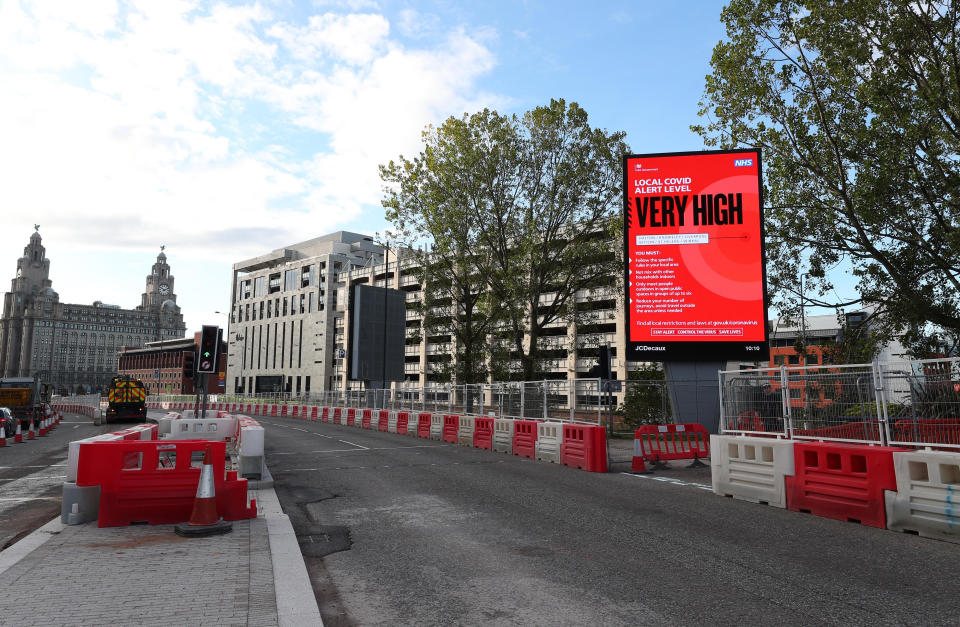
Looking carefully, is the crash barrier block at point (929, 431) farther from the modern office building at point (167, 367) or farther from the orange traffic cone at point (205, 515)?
the modern office building at point (167, 367)

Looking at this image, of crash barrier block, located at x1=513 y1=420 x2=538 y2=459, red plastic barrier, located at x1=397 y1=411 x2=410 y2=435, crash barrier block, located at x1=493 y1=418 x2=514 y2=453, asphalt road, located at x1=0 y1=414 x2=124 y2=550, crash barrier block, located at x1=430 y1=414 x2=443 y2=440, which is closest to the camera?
asphalt road, located at x1=0 y1=414 x2=124 y2=550

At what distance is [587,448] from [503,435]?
15.0 ft

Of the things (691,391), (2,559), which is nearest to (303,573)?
(2,559)

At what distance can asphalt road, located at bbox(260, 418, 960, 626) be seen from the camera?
4.40m

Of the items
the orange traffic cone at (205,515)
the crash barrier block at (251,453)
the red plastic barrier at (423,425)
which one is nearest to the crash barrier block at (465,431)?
the red plastic barrier at (423,425)

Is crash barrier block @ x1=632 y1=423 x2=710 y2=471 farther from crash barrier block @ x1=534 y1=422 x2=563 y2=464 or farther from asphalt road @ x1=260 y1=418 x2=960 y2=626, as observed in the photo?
asphalt road @ x1=260 y1=418 x2=960 y2=626

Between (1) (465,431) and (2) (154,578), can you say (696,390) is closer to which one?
(1) (465,431)

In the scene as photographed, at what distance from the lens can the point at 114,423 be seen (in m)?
36.8

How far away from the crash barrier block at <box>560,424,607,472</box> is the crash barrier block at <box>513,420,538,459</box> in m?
1.79

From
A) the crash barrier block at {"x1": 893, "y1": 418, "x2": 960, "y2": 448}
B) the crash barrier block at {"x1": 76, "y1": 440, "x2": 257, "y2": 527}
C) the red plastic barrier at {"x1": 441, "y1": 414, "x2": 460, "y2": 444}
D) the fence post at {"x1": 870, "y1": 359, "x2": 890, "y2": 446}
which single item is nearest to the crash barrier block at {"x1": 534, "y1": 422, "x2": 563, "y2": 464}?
the red plastic barrier at {"x1": 441, "y1": 414, "x2": 460, "y2": 444}

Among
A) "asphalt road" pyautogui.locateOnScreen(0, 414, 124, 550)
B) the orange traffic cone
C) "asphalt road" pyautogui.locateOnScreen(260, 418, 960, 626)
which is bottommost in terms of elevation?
"asphalt road" pyautogui.locateOnScreen(0, 414, 124, 550)

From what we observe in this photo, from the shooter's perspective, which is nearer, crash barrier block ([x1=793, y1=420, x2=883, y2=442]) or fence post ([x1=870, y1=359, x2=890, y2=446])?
fence post ([x1=870, y1=359, x2=890, y2=446])

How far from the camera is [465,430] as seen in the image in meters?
20.0

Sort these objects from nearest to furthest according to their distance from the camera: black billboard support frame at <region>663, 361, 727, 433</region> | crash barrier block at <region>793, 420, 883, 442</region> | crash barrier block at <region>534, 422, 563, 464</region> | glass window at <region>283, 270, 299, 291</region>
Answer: crash barrier block at <region>793, 420, 883, 442</region> → crash barrier block at <region>534, 422, 563, 464</region> → black billboard support frame at <region>663, 361, 727, 433</region> → glass window at <region>283, 270, 299, 291</region>
